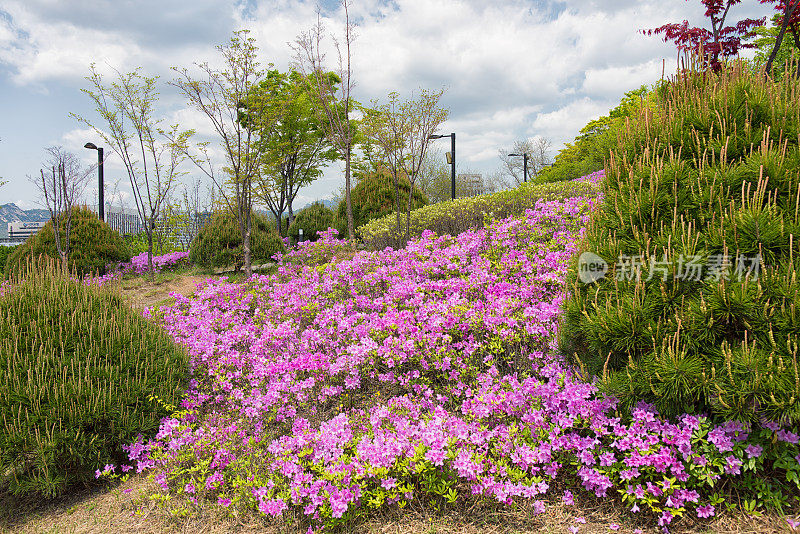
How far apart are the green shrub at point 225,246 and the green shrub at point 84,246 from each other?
84.4 inches

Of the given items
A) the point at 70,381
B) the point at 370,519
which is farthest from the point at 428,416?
the point at 70,381

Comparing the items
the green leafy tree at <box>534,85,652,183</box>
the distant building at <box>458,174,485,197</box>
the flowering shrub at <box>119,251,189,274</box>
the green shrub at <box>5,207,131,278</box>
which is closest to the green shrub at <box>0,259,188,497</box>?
the green shrub at <box>5,207,131,278</box>

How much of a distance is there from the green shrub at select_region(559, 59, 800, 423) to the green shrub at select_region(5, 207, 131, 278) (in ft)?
38.3

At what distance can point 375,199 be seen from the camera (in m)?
13.0

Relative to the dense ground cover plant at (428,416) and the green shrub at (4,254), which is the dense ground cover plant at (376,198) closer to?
the dense ground cover plant at (428,416)

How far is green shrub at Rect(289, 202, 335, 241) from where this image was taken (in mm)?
15430

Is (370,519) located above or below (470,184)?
below

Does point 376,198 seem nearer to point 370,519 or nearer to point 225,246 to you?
point 225,246

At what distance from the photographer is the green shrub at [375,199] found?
12.9m

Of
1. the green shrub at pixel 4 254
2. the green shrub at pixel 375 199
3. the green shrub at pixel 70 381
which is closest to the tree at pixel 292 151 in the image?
the green shrub at pixel 375 199

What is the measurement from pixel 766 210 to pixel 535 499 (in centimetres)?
220

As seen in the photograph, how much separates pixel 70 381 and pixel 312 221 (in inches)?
484

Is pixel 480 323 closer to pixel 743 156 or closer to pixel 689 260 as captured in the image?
pixel 689 260
